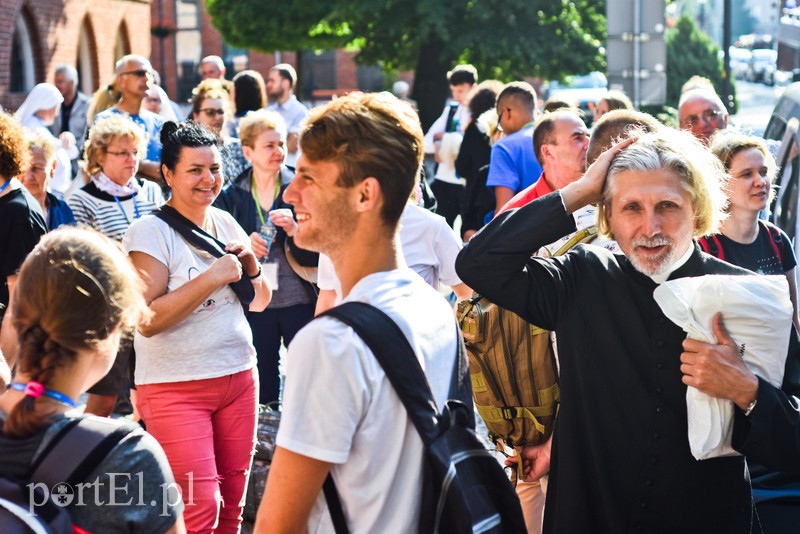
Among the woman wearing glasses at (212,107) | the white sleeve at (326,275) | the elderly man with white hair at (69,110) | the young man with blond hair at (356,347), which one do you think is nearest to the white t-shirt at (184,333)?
the white sleeve at (326,275)

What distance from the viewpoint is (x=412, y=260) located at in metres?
4.94

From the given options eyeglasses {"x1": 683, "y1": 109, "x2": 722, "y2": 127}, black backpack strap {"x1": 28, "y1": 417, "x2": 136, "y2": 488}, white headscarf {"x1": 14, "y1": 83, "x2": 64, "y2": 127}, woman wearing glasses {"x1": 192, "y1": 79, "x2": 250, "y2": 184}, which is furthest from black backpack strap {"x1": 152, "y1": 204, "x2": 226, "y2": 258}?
white headscarf {"x1": 14, "y1": 83, "x2": 64, "y2": 127}

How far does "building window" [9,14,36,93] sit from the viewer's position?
885 inches

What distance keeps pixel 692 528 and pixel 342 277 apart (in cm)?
118

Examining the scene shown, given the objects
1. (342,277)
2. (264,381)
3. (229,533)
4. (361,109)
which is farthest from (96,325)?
(264,381)

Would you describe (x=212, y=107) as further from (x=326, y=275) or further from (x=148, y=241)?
(x=326, y=275)

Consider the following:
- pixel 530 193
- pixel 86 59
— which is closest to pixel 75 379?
pixel 530 193

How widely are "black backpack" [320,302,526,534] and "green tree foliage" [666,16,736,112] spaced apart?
23727 mm

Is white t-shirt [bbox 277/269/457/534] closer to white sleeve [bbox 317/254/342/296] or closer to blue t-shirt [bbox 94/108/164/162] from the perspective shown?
white sleeve [bbox 317/254/342/296]

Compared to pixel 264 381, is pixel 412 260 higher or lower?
higher

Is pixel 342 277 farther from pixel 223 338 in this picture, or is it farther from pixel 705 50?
pixel 705 50

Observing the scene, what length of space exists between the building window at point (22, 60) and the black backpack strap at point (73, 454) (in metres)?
21.3

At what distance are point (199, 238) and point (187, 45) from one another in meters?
46.7

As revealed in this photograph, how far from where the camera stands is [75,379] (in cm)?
258
